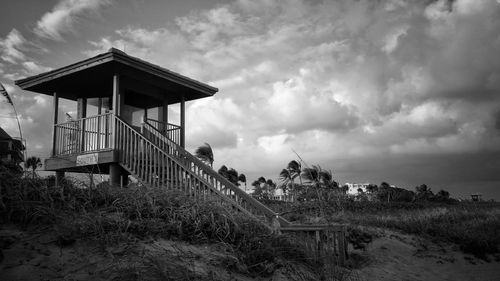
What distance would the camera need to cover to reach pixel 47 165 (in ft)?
46.3

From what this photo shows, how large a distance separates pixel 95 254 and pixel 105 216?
0.87 metres

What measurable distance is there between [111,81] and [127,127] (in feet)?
8.21

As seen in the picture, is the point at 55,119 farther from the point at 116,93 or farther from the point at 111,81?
the point at 116,93

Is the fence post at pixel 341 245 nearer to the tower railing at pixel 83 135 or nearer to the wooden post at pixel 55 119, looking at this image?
the tower railing at pixel 83 135

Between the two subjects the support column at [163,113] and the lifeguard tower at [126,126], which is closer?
the lifeguard tower at [126,126]

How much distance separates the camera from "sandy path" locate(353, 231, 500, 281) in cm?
980

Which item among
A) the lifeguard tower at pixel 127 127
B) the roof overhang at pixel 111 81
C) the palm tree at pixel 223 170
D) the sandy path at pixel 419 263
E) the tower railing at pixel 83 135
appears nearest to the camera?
the sandy path at pixel 419 263

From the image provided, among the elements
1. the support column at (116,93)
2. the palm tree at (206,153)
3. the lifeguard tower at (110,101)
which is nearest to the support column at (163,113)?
the lifeguard tower at (110,101)

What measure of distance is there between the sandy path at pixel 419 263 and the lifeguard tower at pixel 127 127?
3.11 m

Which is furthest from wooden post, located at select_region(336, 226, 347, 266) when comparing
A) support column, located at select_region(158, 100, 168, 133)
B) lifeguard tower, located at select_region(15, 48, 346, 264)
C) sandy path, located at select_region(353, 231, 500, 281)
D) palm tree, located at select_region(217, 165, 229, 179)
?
palm tree, located at select_region(217, 165, 229, 179)

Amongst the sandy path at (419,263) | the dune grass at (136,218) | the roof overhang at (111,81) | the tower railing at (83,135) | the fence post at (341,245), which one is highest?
the roof overhang at (111,81)

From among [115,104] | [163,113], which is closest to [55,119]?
[115,104]

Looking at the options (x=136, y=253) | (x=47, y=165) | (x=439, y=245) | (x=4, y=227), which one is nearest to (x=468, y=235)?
(x=439, y=245)

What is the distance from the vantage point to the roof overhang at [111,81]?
11.9 meters
